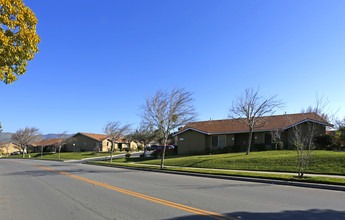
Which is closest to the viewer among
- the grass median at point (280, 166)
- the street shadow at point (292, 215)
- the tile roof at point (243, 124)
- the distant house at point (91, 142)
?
the street shadow at point (292, 215)

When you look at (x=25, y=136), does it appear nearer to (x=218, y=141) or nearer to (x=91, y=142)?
(x=91, y=142)

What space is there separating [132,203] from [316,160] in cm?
1325

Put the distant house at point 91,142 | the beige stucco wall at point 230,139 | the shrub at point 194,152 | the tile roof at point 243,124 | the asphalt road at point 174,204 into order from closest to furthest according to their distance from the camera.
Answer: the asphalt road at point 174,204 → the tile roof at point 243,124 → the beige stucco wall at point 230,139 → the shrub at point 194,152 → the distant house at point 91,142

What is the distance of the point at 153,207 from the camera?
22.5ft

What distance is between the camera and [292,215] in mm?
5883

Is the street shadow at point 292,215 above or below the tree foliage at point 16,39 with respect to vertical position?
below

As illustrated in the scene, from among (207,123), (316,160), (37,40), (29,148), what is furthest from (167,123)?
(29,148)

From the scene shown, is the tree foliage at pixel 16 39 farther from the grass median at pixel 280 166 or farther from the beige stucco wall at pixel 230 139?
the beige stucco wall at pixel 230 139

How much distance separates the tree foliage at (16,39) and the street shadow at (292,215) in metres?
6.84

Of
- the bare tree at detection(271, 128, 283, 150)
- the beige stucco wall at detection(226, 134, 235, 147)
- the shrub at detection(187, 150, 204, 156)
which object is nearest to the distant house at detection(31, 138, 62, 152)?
the shrub at detection(187, 150, 204, 156)

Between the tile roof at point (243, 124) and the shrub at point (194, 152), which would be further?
the shrub at point (194, 152)

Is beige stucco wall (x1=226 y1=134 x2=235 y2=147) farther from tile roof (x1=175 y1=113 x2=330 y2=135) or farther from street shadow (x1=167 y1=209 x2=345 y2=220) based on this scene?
street shadow (x1=167 y1=209 x2=345 y2=220)

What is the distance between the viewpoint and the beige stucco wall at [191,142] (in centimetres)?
3164

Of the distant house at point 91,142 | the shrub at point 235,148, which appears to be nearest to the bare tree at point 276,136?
the shrub at point 235,148
